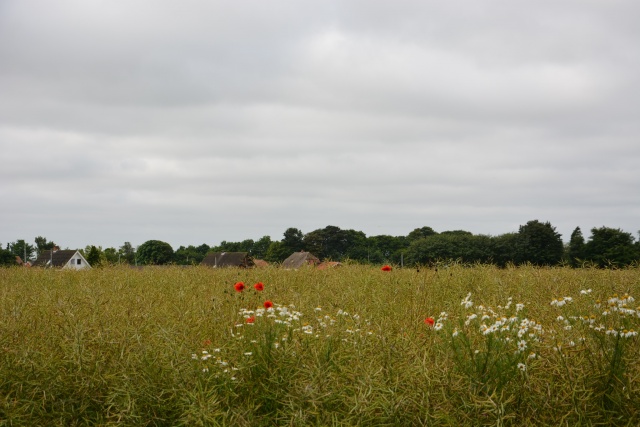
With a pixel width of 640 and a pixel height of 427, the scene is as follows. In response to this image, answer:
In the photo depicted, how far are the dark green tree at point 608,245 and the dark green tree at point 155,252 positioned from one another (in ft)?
174

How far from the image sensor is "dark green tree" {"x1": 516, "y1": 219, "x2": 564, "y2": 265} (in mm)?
50750

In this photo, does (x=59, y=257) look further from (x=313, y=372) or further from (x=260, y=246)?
(x=313, y=372)

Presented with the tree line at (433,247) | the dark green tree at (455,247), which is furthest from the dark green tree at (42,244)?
the dark green tree at (455,247)

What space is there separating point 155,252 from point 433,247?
39360mm

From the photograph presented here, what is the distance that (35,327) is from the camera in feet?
20.1

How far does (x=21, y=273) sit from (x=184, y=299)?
7.02 meters

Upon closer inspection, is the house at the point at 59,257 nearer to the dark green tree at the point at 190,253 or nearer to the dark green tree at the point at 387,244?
the dark green tree at the point at 190,253

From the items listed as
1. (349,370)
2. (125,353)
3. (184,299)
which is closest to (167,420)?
(125,353)

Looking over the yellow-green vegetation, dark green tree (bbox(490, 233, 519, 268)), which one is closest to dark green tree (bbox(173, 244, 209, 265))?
dark green tree (bbox(490, 233, 519, 268))

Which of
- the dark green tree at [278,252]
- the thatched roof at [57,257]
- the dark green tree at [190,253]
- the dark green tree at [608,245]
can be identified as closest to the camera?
the dark green tree at [608,245]

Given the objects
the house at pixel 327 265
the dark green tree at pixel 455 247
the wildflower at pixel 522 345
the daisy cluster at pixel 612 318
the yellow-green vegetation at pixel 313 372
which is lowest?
the yellow-green vegetation at pixel 313 372

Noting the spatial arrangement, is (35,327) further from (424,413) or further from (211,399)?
(424,413)

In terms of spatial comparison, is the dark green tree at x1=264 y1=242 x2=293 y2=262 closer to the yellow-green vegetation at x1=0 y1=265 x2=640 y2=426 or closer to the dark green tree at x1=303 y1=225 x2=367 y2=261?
the dark green tree at x1=303 y1=225 x2=367 y2=261

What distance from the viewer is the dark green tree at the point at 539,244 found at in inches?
1998
